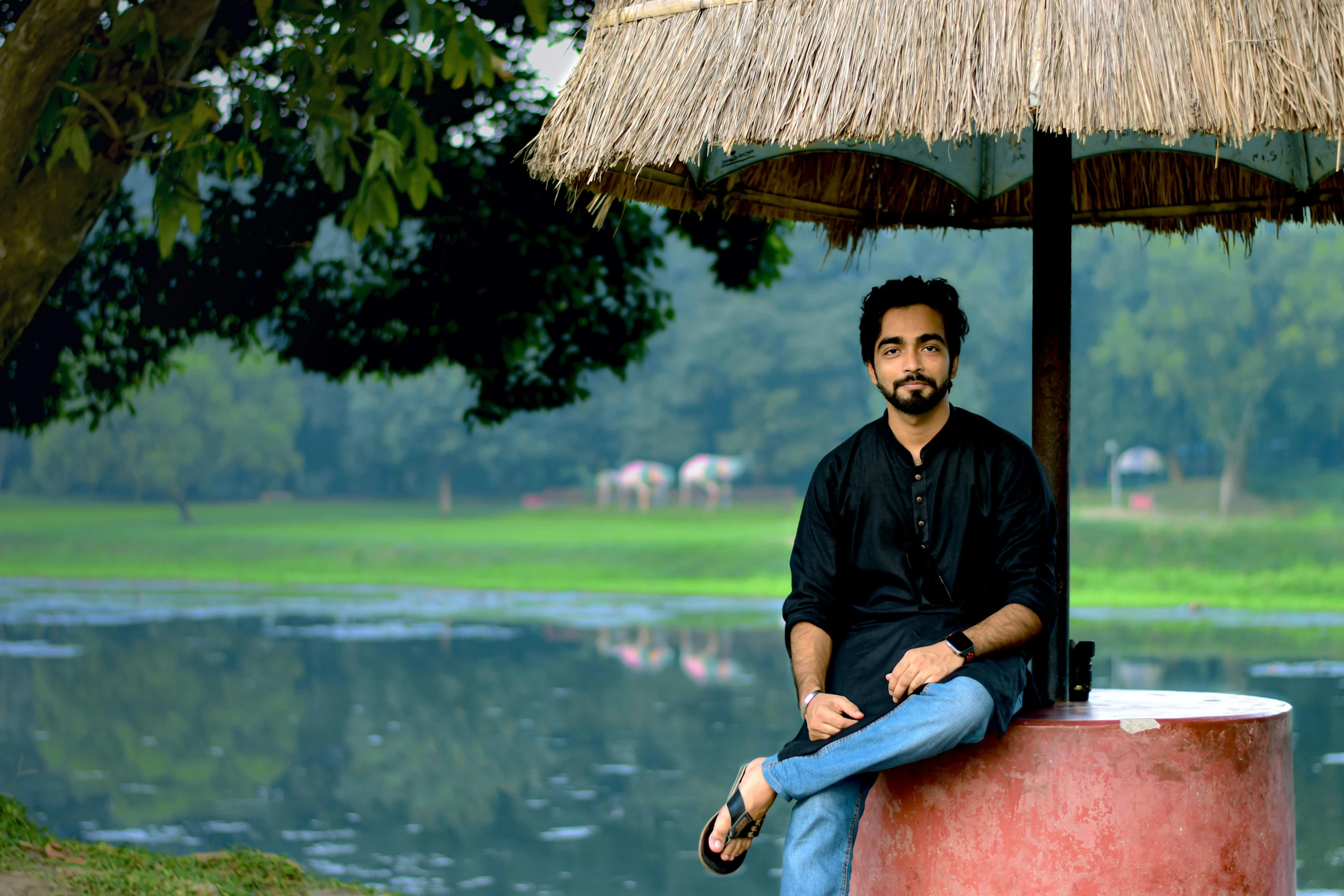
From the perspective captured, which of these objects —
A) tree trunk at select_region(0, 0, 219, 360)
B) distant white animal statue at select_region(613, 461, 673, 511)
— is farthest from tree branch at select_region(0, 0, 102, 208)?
distant white animal statue at select_region(613, 461, 673, 511)

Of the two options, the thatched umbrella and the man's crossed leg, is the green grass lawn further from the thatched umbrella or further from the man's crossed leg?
the man's crossed leg

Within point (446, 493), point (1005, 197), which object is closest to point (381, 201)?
point (1005, 197)

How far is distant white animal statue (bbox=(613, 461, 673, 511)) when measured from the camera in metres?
48.8

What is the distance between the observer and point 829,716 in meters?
2.98

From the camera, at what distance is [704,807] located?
10.8 m

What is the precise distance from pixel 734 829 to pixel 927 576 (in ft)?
2.20

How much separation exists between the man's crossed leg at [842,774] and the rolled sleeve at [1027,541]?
0.25m

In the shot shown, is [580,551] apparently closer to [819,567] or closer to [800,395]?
[800,395]

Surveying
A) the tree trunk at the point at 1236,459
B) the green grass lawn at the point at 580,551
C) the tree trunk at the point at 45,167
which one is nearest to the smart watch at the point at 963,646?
the tree trunk at the point at 45,167

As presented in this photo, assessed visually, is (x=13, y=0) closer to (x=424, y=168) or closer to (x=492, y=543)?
(x=424, y=168)

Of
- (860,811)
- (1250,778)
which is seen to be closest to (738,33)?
(860,811)

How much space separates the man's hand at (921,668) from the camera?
292 cm

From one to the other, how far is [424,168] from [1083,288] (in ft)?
145

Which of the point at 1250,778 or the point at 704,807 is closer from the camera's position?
the point at 1250,778
